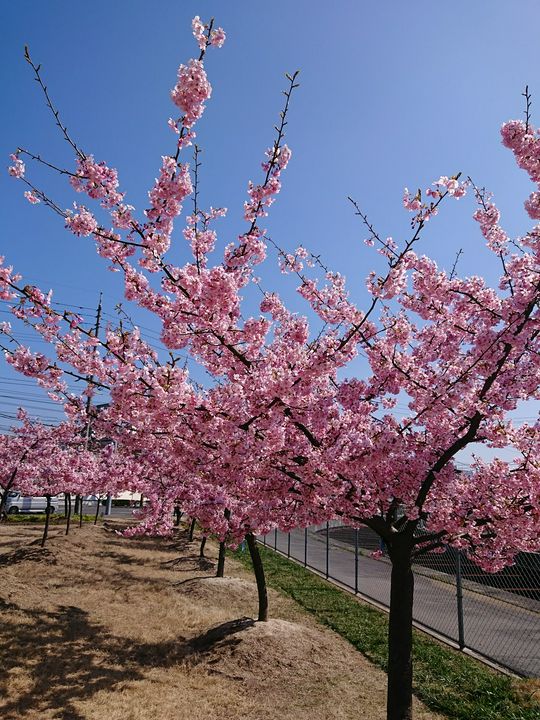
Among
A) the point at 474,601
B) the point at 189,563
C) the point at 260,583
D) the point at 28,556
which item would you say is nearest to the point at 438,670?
the point at 260,583

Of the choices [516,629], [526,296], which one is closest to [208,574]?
[516,629]

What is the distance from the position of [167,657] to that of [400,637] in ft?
13.4

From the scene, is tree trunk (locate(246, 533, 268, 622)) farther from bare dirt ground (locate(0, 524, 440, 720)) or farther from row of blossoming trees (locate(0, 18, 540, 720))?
row of blossoming trees (locate(0, 18, 540, 720))

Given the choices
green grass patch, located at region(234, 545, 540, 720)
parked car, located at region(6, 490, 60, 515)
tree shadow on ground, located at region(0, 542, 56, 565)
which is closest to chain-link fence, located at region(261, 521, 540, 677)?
green grass patch, located at region(234, 545, 540, 720)

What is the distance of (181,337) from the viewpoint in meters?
5.63

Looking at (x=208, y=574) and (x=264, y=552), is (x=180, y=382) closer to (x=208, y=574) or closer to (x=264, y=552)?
(x=208, y=574)

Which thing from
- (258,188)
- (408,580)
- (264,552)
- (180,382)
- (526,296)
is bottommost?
(264,552)

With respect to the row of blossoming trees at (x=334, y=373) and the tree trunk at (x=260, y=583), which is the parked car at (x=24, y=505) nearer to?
the tree trunk at (x=260, y=583)

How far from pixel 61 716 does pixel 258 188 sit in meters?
6.49

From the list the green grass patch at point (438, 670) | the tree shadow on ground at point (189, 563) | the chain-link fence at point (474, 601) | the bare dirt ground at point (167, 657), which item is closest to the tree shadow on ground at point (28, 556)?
the bare dirt ground at point (167, 657)

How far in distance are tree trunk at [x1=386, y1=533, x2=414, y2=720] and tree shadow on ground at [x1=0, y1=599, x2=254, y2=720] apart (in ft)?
10.9

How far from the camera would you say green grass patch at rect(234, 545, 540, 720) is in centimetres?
642

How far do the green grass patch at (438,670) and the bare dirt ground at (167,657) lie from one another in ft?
1.33

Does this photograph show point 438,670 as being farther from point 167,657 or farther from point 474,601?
point 474,601
